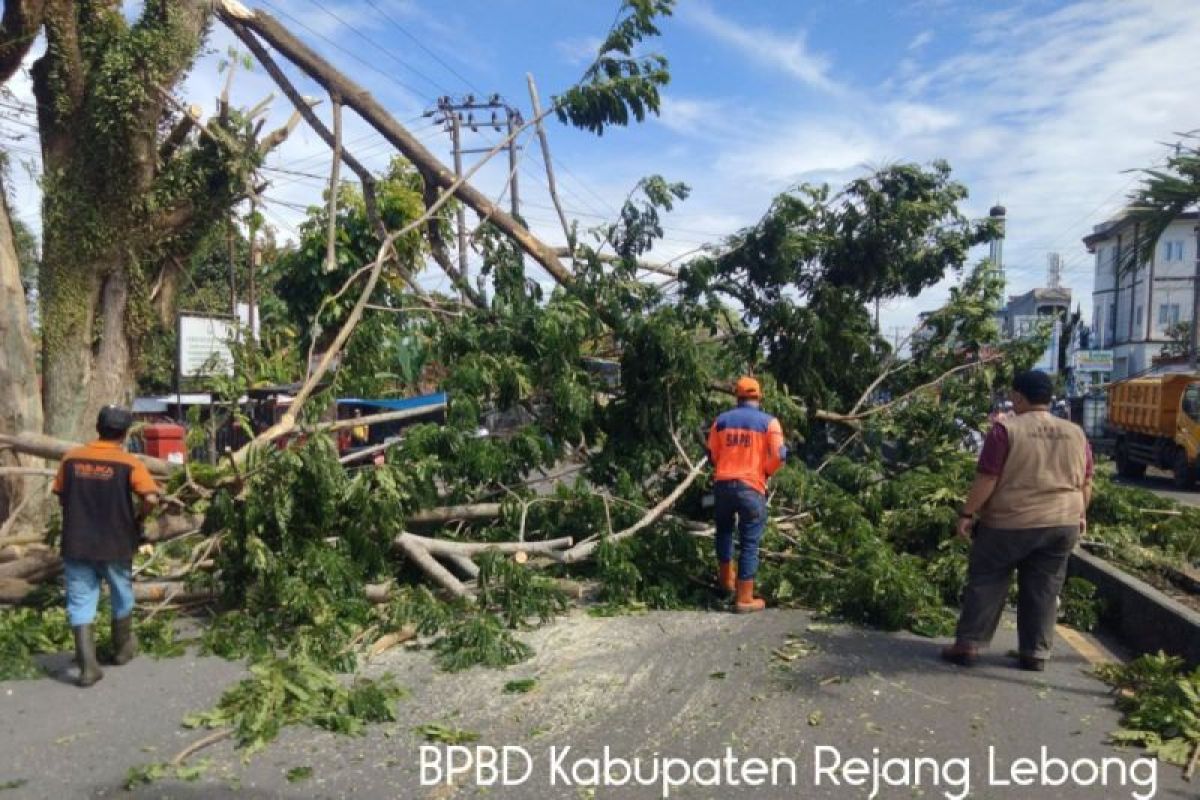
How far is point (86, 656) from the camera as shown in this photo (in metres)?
5.11

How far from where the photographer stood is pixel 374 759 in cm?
424

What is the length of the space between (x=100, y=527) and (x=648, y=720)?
3.14 m

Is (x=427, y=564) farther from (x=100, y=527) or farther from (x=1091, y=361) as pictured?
(x=1091, y=361)

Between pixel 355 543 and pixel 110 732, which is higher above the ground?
pixel 355 543

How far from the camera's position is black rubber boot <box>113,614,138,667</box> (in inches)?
213

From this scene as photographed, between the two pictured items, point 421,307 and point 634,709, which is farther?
point 421,307

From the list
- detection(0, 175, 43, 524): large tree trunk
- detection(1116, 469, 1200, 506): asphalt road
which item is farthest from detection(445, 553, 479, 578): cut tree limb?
detection(1116, 469, 1200, 506): asphalt road

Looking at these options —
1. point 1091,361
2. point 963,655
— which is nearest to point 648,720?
point 963,655

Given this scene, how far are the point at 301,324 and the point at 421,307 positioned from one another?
6.89 feet

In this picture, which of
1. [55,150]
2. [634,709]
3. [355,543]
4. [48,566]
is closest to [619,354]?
[355,543]

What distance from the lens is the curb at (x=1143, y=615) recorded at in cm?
531

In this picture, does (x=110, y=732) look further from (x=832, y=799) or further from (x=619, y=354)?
(x=619, y=354)

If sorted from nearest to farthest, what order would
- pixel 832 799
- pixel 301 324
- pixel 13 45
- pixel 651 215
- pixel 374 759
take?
pixel 832 799 → pixel 374 759 → pixel 13 45 → pixel 651 215 → pixel 301 324

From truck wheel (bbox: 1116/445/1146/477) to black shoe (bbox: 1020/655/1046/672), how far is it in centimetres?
1761
